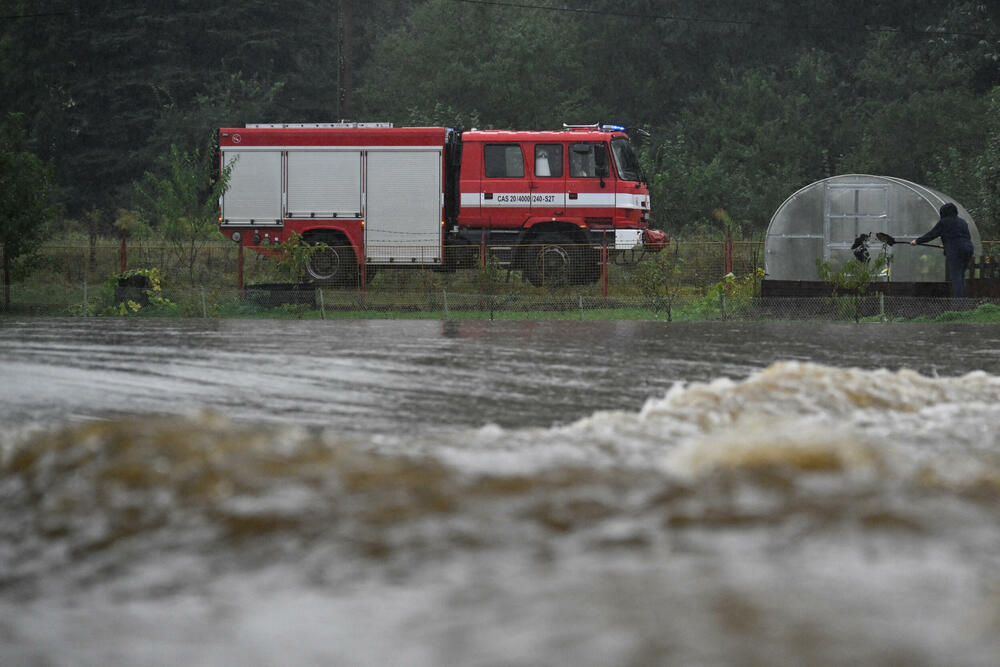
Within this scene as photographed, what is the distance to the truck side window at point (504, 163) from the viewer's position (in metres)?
25.7

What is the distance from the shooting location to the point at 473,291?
2361 cm

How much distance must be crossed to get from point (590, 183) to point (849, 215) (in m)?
4.94

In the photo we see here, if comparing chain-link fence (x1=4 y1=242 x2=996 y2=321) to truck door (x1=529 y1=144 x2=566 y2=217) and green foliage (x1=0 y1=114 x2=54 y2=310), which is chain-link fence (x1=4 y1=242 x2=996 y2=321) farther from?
truck door (x1=529 y1=144 x2=566 y2=217)

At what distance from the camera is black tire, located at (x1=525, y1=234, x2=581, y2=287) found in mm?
24094

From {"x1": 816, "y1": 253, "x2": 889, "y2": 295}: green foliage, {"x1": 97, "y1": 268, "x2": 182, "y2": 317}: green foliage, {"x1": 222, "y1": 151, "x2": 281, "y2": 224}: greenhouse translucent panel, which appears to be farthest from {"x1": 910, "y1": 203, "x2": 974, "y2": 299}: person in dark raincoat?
{"x1": 97, "y1": 268, "x2": 182, "y2": 317}: green foliage

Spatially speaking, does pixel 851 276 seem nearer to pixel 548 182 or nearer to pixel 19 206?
pixel 548 182

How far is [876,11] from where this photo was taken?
50.9 meters

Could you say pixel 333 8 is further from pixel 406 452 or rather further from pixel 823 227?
pixel 406 452

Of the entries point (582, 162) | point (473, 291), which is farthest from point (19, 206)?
point (582, 162)

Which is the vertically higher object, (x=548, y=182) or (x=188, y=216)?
(x=548, y=182)

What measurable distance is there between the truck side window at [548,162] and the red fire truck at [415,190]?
2 centimetres

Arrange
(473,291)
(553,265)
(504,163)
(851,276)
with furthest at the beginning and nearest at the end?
(504,163) → (553,265) → (473,291) → (851,276)

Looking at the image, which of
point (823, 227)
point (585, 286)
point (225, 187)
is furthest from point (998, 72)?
point (225, 187)

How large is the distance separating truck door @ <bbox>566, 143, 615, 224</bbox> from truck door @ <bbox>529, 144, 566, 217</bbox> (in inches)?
6.0
